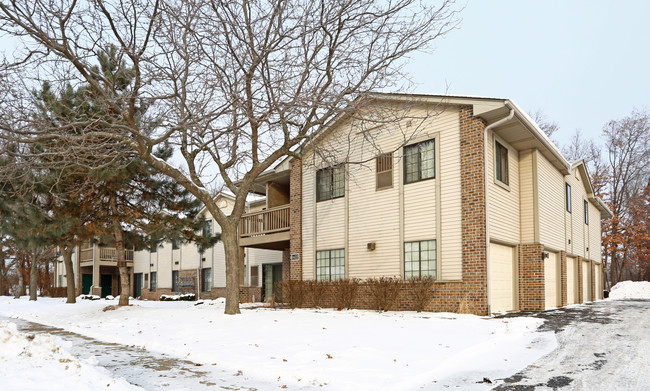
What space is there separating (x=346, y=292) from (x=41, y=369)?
11411 mm

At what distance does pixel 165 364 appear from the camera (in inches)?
333

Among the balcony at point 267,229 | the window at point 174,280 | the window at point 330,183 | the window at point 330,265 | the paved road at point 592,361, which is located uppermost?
the window at point 330,183

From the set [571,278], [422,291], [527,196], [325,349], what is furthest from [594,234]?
[325,349]

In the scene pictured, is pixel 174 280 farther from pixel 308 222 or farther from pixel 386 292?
pixel 386 292

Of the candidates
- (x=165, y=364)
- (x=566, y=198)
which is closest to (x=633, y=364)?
(x=165, y=364)

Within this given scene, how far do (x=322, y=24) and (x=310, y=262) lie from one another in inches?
379

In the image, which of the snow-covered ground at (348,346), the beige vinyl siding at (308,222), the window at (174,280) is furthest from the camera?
the window at (174,280)

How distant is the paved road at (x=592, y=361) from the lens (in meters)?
6.33

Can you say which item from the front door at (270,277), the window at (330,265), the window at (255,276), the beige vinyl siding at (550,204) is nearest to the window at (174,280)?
the window at (255,276)

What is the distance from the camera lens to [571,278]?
21.2 metres

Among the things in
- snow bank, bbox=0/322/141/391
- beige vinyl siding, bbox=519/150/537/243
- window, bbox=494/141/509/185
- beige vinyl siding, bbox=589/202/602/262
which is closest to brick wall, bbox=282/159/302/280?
window, bbox=494/141/509/185

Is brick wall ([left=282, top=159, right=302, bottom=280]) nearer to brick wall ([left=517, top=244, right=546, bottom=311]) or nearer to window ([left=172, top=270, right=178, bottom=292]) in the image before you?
brick wall ([left=517, top=244, right=546, bottom=311])

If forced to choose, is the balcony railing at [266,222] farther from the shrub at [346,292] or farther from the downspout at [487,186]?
the downspout at [487,186]

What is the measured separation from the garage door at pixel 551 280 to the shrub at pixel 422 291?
4.83 metres
